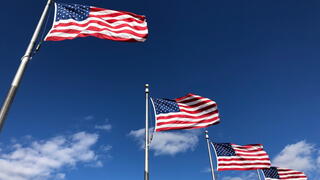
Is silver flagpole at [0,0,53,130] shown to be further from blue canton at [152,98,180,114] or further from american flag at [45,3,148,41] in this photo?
blue canton at [152,98,180,114]

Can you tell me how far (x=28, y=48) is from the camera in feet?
25.7

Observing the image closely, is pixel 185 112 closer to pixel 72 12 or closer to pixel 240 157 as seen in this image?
pixel 72 12

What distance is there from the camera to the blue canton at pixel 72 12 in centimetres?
968

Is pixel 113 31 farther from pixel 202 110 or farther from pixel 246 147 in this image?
pixel 246 147

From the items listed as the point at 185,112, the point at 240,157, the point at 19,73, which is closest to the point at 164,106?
the point at 185,112

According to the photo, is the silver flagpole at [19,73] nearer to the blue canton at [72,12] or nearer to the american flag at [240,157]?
the blue canton at [72,12]

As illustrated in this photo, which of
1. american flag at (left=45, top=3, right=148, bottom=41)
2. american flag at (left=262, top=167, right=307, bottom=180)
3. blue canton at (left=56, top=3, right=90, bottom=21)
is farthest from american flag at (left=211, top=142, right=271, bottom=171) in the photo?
blue canton at (left=56, top=3, right=90, bottom=21)

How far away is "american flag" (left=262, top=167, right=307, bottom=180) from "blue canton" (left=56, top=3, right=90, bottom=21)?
87.5ft

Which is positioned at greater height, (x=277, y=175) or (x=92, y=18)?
(x=92, y=18)

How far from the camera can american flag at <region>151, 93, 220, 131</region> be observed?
13.7 meters

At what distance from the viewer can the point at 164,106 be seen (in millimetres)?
14219

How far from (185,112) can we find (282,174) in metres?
20.5

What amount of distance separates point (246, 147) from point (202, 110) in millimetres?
8517

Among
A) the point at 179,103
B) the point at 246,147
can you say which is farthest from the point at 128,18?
the point at 246,147
